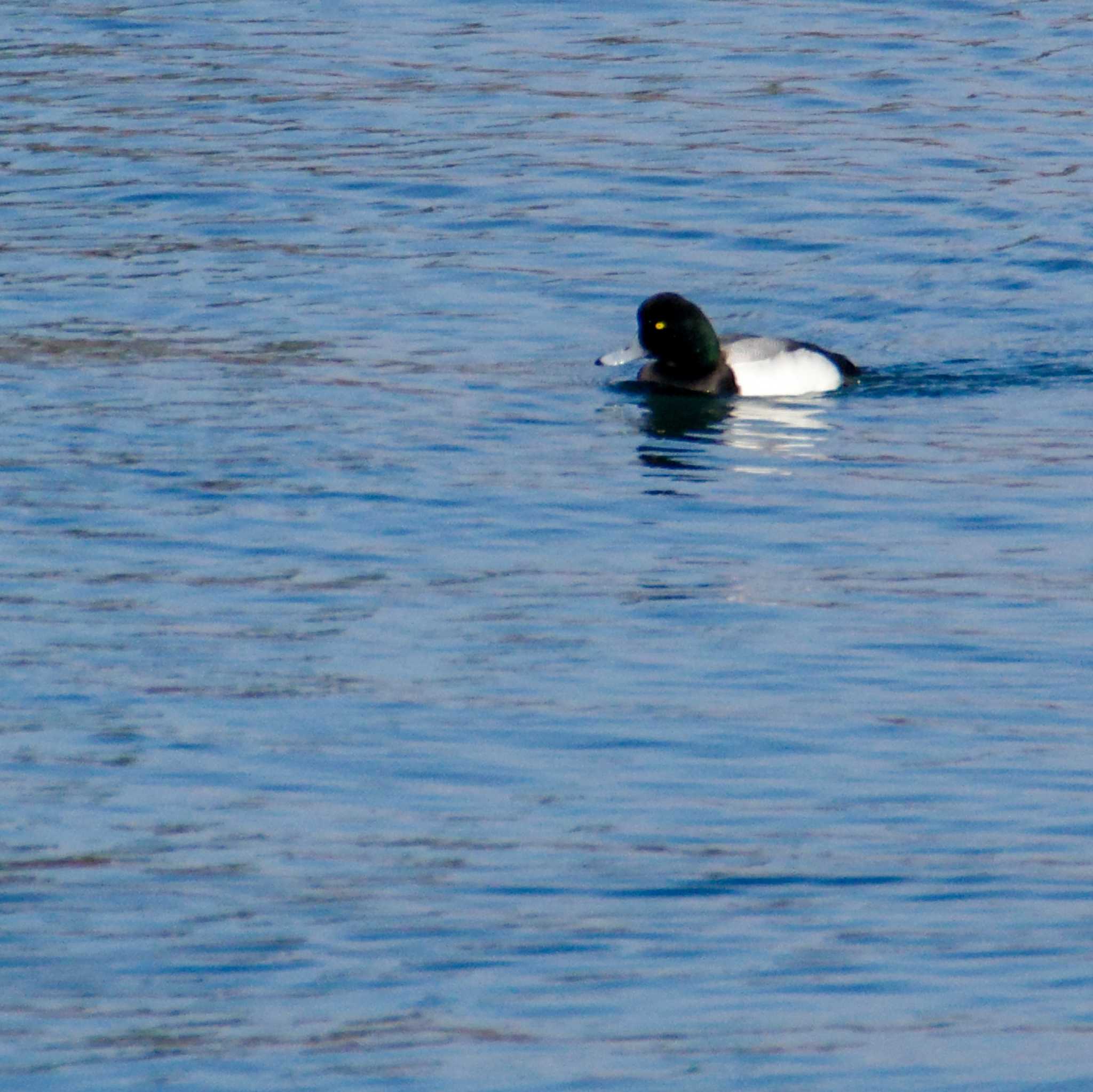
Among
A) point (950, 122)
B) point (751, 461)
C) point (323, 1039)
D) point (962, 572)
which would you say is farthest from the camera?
point (950, 122)

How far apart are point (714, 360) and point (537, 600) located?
4872 mm

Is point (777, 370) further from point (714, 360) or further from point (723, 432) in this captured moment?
point (723, 432)

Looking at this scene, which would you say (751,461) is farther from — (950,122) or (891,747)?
(950,122)

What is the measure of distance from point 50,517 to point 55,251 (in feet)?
19.8

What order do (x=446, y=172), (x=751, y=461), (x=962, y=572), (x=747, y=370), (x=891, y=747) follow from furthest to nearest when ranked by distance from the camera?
(x=446, y=172) < (x=747, y=370) < (x=751, y=461) < (x=962, y=572) < (x=891, y=747)

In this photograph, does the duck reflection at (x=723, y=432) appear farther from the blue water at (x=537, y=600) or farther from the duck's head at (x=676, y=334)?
the duck's head at (x=676, y=334)

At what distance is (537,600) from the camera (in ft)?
31.5

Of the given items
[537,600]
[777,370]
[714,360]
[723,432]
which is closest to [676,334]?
[714,360]

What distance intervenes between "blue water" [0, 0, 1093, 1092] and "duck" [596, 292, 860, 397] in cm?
21

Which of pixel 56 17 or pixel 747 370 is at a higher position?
pixel 56 17

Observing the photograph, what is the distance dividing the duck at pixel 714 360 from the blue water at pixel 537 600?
8.2 inches

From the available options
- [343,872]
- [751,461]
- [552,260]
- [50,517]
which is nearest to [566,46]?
[552,260]

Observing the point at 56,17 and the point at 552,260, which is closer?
the point at 552,260

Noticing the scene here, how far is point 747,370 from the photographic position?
14.1 m
